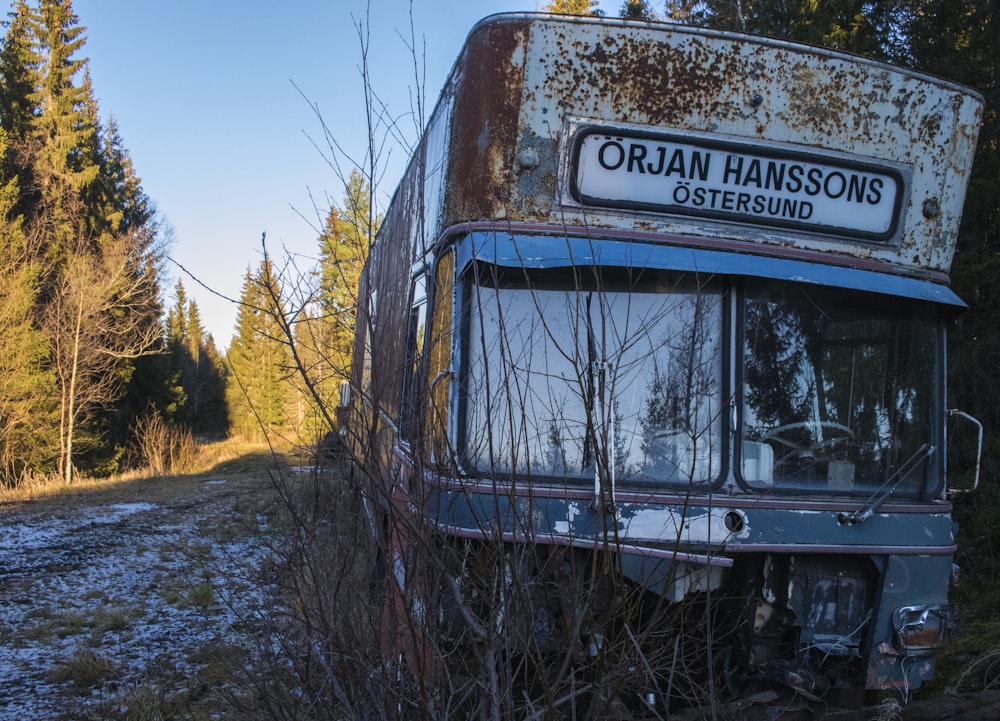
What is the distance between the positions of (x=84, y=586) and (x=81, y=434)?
18.5 m

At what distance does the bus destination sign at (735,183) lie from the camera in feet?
12.0

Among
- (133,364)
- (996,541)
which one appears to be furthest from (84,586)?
(133,364)

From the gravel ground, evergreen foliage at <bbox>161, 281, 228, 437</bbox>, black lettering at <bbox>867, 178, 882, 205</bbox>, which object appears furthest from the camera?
evergreen foliage at <bbox>161, 281, 228, 437</bbox>

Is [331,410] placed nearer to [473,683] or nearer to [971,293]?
[473,683]

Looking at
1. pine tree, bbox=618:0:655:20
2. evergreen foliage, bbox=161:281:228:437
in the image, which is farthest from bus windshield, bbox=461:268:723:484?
evergreen foliage, bbox=161:281:228:437

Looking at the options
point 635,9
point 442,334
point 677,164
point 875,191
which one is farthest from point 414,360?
point 635,9

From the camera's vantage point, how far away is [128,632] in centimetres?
674

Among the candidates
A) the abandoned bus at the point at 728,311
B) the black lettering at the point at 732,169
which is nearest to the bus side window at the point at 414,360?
the abandoned bus at the point at 728,311

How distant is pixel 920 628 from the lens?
3695mm

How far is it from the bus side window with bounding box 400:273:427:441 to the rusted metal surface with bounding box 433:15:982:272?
0.61m

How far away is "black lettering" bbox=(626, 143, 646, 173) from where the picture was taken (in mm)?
3684

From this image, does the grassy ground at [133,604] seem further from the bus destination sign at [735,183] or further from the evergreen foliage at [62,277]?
the evergreen foliage at [62,277]

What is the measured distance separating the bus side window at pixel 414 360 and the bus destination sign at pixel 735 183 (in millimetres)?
1059

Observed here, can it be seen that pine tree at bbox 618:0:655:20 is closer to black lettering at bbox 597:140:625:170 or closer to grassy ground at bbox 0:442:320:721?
grassy ground at bbox 0:442:320:721
